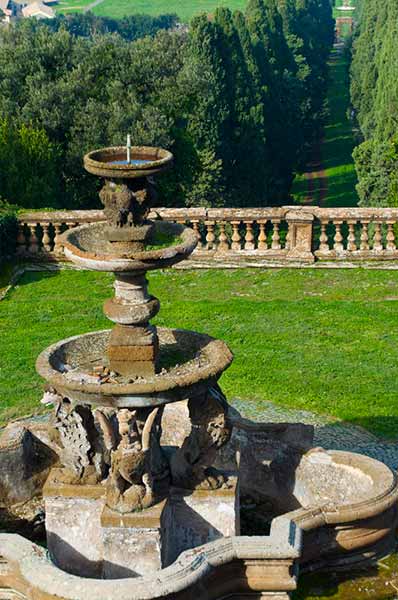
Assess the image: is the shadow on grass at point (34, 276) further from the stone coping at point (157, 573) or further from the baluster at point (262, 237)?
the stone coping at point (157, 573)

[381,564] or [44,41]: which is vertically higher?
[44,41]

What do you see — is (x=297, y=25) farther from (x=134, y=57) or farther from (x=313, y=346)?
(x=313, y=346)

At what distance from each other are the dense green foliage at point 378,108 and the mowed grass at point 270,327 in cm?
1153

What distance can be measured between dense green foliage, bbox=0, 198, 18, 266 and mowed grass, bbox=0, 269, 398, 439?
0.91 m

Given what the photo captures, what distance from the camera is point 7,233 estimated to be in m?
20.1

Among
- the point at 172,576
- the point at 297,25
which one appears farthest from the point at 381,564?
the point at 297,25

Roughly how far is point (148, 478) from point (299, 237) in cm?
1093

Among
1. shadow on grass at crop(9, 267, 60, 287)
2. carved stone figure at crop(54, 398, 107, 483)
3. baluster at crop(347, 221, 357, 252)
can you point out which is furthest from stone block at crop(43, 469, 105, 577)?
baluster at crop(347, 221, 357, 252)

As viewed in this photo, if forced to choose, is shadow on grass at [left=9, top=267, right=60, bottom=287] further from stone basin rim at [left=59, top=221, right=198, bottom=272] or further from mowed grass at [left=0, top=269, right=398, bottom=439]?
stone basin rim at [left=59, top=221, right=198, bottom=272]

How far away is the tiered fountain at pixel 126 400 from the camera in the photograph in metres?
9.41

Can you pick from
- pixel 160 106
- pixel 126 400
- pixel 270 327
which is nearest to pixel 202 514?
pixel 126 400

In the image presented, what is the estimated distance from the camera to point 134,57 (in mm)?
34656

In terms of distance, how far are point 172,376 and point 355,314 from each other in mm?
8324

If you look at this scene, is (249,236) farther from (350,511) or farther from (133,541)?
(133,541)
